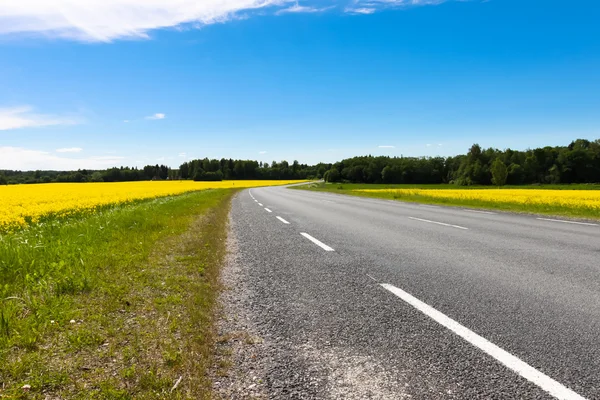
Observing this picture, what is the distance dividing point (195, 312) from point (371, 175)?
12066 cm

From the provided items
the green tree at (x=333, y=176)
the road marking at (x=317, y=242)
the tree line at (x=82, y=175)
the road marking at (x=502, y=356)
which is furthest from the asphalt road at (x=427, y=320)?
the green tree at (x=333, y=176)

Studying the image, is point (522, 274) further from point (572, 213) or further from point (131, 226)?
point (572, 213)

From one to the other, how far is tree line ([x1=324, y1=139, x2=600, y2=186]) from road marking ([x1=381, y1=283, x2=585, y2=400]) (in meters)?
81.5

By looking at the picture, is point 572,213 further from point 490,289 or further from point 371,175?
point 371,175

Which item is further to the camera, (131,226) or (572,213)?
(572,213)

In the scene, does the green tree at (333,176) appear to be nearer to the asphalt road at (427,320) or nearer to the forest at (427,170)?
the forest at (427,170)

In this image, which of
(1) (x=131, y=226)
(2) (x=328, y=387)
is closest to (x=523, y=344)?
(2) (x=328, y=387)

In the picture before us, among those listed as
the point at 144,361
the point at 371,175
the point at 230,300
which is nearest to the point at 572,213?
the point at 230,300

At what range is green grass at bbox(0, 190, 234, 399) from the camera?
2.64 metres

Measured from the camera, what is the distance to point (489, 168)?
96.8 m

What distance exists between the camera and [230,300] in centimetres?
467

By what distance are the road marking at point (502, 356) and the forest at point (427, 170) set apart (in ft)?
267

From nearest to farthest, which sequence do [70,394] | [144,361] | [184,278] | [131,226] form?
[70,394] < [144,361] < [184,278] < [131,226]

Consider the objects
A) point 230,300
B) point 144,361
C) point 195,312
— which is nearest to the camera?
point 144,361
